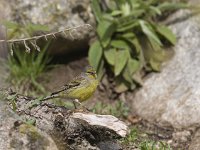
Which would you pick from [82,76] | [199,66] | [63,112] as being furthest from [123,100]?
[63,112]

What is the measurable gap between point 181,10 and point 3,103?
4.95m

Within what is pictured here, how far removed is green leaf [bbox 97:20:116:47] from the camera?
897 centimetres

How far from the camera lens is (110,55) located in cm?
892

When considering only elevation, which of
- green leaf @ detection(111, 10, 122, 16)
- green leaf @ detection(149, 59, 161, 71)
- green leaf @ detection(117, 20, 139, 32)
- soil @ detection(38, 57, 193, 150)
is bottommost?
soil @ detection(38, 57, 193, 150)

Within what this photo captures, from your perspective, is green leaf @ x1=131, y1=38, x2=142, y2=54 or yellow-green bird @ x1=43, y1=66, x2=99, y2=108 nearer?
yellow-green bird @ x1=43, y1=66, x2=99, y2=108

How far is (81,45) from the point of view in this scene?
31.2 feet

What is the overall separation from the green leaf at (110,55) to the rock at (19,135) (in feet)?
11.8

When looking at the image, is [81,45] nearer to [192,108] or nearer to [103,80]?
[103,80]

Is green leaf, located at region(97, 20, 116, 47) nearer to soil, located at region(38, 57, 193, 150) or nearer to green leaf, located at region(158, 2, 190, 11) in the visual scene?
soil, located at region(38, 57, 193, 150)

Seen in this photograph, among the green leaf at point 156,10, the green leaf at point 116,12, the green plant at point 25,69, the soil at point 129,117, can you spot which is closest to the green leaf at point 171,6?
the green leaf at point 156,10

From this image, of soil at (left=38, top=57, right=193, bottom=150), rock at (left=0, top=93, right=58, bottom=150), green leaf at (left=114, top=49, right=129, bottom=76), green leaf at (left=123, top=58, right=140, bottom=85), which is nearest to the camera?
rock at (left=0, top=93, right=58, bottom=150)

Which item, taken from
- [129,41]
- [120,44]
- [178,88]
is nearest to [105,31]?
[120,44]

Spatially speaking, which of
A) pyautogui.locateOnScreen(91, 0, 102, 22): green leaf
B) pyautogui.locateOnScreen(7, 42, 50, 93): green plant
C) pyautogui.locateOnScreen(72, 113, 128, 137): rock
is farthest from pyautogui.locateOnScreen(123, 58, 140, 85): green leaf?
pyautogui.locateOnScreen(72, 113, 128, 137): rock

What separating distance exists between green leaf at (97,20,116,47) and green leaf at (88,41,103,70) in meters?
0.12
